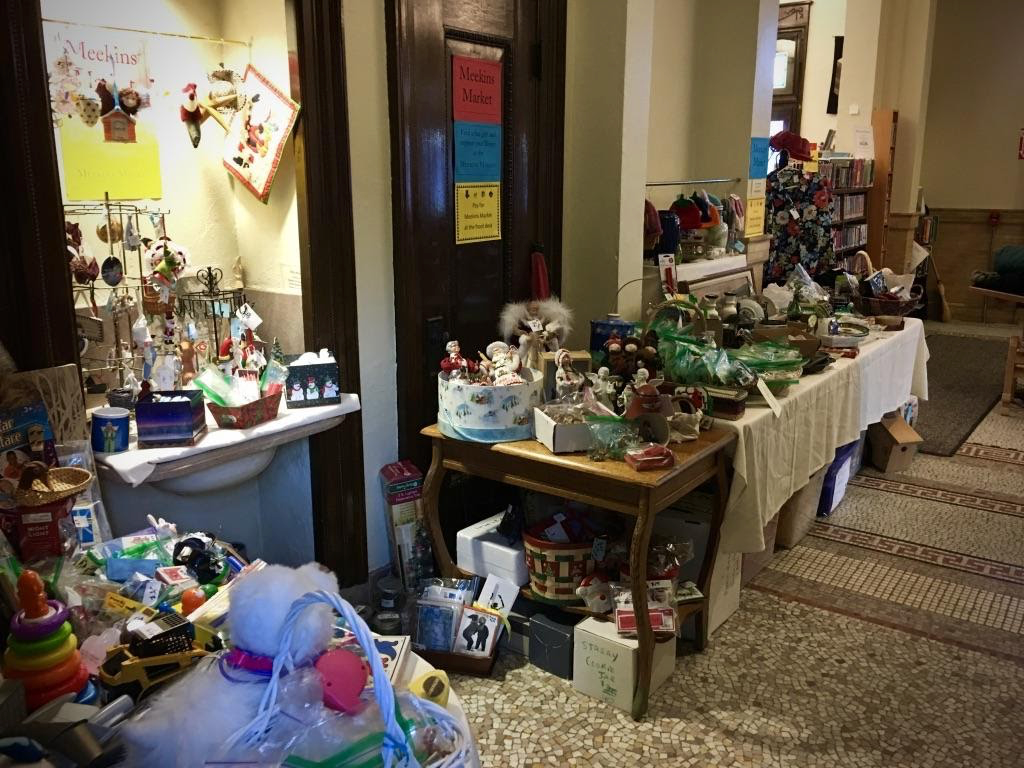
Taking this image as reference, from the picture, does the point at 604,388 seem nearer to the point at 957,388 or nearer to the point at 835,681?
the point at 835,681

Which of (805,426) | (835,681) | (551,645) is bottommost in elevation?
(835,681)

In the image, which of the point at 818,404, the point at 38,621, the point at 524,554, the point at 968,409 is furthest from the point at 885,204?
the point at 38,621

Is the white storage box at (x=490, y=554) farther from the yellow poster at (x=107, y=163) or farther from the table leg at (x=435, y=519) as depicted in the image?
the yellow poster at (x=107, y=163)

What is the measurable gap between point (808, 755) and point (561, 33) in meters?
2.64

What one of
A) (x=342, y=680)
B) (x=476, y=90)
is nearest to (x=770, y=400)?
(x=476, y=90)

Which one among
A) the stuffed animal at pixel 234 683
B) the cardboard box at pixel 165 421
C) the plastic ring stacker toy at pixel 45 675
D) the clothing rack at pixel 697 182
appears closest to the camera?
the stuffed animal at pixel 234 683

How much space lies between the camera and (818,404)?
10.7ft

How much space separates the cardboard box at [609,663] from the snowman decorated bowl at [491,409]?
625mm

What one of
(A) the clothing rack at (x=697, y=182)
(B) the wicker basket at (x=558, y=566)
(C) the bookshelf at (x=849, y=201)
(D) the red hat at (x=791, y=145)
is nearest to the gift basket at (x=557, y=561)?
(B) the wicker basket at (x=558, y=566)

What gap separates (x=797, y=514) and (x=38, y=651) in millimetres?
2964

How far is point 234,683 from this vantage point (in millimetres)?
1236

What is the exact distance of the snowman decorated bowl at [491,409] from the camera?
102 inches

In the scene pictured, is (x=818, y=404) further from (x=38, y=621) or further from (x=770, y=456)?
(x=38, y=621)

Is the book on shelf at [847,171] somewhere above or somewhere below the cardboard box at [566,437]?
above
